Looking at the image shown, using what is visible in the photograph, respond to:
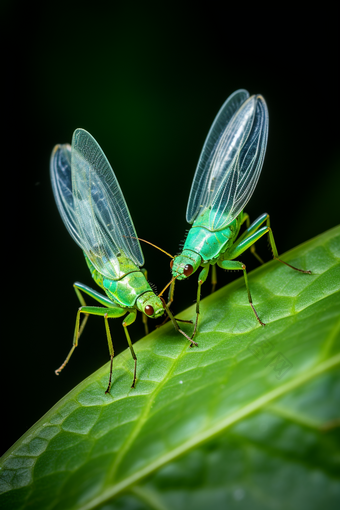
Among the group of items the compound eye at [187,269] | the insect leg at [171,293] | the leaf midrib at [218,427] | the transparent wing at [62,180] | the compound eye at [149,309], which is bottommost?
the insect leg at [171,293]

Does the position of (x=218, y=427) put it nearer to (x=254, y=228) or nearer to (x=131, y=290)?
(x=131, y=290)

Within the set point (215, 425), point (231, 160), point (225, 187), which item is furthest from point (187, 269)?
point (215, 425)

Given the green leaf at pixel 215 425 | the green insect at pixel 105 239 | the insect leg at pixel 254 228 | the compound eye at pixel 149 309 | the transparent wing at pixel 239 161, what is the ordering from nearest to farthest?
the green leaf at pixel 215 425, the compound eye at pixel 149 309, the green insect at pixel 105 239, the insect leg at pixel 254 228, the transparent wing at pixel 239 161

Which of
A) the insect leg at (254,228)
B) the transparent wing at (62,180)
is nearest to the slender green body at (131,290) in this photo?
the transparent wing at (62,180)

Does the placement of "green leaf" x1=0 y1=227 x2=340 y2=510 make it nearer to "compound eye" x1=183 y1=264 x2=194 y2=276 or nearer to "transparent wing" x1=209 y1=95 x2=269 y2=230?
"compound eye" x1=183 y1=264 x2=194 y2=276

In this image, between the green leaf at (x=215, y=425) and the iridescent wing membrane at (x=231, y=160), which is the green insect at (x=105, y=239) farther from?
the green leaf at (x=215, y=425)

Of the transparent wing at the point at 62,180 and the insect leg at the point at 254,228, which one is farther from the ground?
the transparent wing at the point at 62,180

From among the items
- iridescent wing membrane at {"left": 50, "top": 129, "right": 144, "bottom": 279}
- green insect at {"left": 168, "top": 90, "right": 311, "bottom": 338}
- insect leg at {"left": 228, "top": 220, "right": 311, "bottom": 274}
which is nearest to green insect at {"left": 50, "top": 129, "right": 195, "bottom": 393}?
iridescent wing membrane at {"left": 50, "top": 129, "right": 144, "bottom": 279}

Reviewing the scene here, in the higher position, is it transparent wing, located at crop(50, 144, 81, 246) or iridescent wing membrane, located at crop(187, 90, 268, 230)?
transparent wing, located at crop(50, 144, 81, 246)
